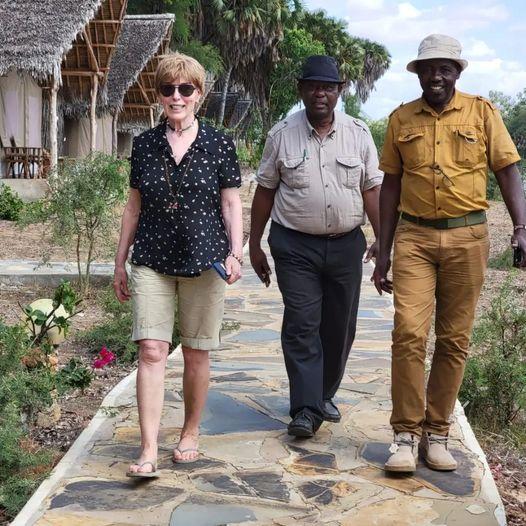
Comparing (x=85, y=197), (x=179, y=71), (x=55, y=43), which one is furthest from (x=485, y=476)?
(x=55, y=43)

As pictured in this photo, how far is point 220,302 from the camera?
176 inches

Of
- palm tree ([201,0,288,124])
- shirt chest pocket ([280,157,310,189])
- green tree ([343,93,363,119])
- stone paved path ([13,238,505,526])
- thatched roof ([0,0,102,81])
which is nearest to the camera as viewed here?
stone paved path ([13,238,505,526])

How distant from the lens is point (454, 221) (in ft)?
14.4

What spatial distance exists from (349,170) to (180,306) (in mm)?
1163

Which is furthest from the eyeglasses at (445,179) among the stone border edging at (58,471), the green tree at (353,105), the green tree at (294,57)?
the green tree at (353,105)

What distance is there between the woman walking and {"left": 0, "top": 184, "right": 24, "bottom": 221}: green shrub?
492 inches

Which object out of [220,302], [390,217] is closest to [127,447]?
[220,302]

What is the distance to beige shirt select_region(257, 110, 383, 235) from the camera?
16.1 ft

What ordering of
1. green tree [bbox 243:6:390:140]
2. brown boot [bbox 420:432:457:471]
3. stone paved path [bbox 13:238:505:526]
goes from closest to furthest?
1. stone paved path [bbox 13:238:505:526]
2. brown boot [bbox 420:432:457:471]
3. green tree [bbox 243:6:390:140]

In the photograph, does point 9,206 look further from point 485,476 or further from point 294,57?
point 294,57

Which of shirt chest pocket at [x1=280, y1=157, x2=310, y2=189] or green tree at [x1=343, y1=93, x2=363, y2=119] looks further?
green tree at [x1=343, y1=93, x2=363, y2=119]

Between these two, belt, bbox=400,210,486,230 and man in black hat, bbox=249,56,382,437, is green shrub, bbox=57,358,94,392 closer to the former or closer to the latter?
man in black hat, bbox=249,56,382,437

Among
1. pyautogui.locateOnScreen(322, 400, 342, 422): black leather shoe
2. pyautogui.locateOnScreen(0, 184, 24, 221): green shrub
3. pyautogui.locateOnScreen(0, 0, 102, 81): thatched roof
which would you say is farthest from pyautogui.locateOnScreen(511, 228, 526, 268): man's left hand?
pyautogui.locateOnScreen(0, 0, 102, 81): thatched roof

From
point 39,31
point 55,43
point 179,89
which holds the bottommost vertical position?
point 179,89
